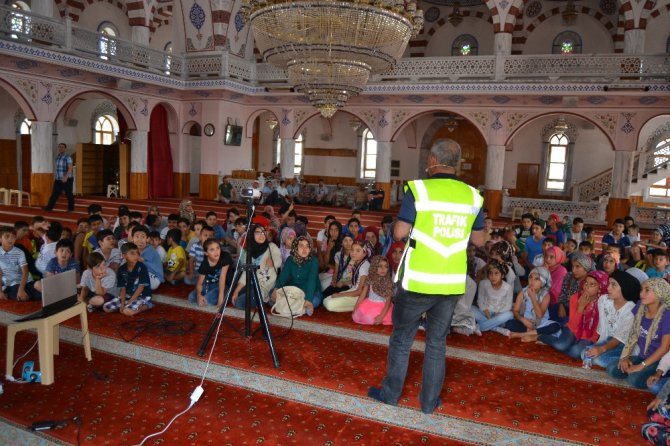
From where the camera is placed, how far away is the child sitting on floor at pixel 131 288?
14.7 ft

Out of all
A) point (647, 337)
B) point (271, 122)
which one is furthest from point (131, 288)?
point (271, 122)

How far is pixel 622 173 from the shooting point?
36.0 ft

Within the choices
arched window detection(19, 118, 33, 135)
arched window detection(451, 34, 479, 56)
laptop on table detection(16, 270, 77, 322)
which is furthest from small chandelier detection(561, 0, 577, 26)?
arched window detection(19, 118, 33, 135)

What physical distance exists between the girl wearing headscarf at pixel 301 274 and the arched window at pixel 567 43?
470 inches

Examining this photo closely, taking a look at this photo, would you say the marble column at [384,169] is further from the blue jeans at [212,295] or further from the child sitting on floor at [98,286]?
the child sitting on floor at [98,286]

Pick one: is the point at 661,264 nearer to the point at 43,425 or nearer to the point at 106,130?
the point at 43,425

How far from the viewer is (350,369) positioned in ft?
11.7

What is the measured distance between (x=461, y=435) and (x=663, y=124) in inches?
Result: 534

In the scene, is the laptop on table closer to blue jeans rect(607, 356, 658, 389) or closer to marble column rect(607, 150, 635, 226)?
blue jeans rect(607, 356, 658, 389)

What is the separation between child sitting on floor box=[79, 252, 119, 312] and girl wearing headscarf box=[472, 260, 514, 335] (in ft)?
10.5

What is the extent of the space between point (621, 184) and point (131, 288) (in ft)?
33.9

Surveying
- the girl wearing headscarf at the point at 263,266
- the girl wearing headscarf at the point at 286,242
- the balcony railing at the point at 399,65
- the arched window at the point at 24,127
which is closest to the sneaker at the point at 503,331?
the girl wearing headscarf at the point at 263,266

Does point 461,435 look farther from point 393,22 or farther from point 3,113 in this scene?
point 3,113

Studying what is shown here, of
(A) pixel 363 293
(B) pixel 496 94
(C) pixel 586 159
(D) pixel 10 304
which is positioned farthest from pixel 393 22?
(C) pixel 586 159
